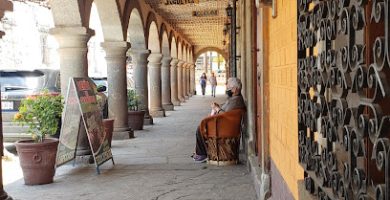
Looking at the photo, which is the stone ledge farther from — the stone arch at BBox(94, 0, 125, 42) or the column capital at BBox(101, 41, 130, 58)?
the stone arch at BBox(94, 0, 125, 42)

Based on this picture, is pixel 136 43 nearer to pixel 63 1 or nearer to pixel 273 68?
pixel 63 1

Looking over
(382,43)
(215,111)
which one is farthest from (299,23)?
(215,111)

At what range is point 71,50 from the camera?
7020 mm

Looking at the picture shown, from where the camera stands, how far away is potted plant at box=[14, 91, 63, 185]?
18.2 feet

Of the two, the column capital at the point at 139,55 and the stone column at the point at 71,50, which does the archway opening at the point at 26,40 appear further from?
the stone column at the point at 71,50

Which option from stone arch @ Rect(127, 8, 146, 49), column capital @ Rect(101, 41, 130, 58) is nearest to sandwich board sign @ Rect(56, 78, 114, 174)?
column capital @ Rect(101, 41, 130, 58)

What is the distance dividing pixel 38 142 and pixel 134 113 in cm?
526

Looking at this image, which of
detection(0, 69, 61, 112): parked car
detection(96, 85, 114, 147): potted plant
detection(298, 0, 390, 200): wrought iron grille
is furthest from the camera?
detection(0, 69, 61, 112): parked car

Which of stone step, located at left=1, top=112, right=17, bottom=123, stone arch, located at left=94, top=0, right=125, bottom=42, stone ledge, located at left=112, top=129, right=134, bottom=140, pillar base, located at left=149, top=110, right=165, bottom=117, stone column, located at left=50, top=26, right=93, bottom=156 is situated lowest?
stone ledge, located at left=112, top=129, right=134, bottom=140

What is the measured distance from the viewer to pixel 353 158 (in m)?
1.23

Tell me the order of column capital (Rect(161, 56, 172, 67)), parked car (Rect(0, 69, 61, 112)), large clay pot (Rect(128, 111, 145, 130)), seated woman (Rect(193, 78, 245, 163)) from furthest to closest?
1. column capital (Rect(161, 56, 172, 67))
2. large clay pot (Rect(128, 111, 145, 130))
3. parked car (Rect(0, 69, 61, 112))
4. seated woman (Rect(193, 78, 245, 163))

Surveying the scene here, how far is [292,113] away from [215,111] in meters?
4.38

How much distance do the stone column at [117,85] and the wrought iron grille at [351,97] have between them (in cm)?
822

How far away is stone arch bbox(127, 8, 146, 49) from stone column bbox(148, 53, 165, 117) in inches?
91.9
